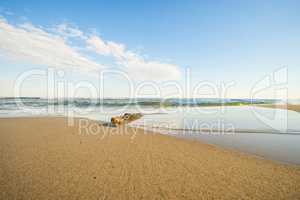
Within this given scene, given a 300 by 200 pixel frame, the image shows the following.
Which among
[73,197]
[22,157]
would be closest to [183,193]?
[73,197]

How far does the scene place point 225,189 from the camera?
3.51 m

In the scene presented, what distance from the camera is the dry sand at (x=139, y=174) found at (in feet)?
11.1

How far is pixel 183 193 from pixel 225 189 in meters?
0.92

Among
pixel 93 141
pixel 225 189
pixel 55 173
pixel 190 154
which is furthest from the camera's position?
pixel 93 141

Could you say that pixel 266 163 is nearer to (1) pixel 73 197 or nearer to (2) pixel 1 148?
(1) pixel 73 197

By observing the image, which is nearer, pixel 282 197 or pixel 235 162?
pixel 282 197

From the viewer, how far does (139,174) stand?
165 inches

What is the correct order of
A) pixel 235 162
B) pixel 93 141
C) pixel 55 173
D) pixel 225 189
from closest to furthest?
pixel 225 189 < pixel 55 173 < pixel 235 162 < pixel 93 141

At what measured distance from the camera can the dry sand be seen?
11.1 ft

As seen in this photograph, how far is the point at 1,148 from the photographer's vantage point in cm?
603

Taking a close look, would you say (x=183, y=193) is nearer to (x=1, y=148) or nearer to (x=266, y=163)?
(x=266, y=163)

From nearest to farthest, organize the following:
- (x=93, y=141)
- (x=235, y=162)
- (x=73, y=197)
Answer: (x=73, y=197)
(x=235, y=162)
(x=93, y=141)

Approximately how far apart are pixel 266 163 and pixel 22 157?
24.6ft

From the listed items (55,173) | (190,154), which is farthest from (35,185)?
(190,154)
